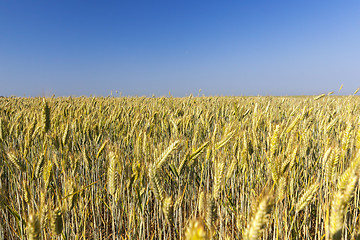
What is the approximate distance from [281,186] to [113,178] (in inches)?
23.7

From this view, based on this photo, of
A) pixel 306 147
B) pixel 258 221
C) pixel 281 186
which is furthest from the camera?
pixel 306 147

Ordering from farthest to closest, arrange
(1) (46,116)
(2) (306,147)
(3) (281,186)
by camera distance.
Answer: (2) (306,147), (1) (46,116), (3) (281,186)

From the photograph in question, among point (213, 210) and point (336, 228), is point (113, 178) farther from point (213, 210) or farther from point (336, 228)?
point (336, 228)

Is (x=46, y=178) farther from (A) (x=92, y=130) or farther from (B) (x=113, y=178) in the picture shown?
(A) (x=92, y=130)

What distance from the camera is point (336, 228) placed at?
0.51m

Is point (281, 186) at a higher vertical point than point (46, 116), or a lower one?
lower

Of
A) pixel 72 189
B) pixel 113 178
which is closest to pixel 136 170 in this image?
pixel 113 178

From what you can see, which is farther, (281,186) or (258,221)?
(281,186)

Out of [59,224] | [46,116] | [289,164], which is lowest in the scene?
[59,224]

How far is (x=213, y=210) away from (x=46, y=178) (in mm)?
706

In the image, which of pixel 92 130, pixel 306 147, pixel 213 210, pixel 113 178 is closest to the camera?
pixel 213 210

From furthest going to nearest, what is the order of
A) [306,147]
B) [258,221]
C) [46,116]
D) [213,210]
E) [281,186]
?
[306,147] → [46,116] → [281,186] → [213,210] → [258,221]

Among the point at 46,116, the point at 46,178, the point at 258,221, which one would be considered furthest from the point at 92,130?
the point at 258,221

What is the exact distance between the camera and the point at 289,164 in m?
0.91
